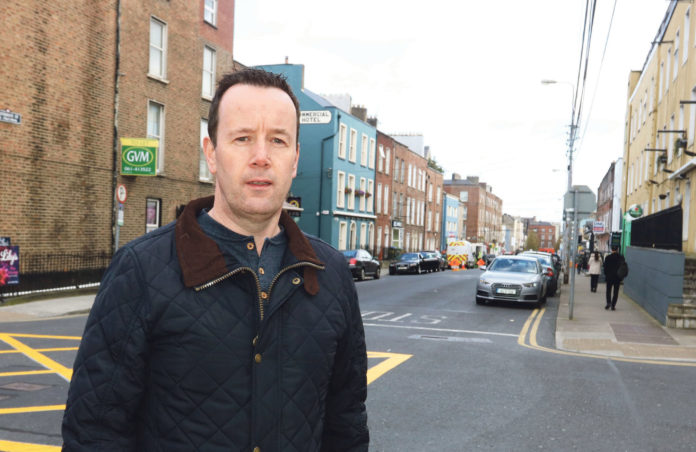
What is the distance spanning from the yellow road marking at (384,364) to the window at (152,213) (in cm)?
1390

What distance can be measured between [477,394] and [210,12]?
72.1 feet

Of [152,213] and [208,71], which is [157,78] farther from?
[152,213]

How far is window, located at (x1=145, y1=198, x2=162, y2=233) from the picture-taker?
68.5 ft

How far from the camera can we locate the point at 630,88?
38812 millimetres

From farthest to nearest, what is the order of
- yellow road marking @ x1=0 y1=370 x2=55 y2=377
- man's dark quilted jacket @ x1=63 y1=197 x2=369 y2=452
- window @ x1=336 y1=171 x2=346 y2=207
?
window @ x1=336 y1=171 x2=346 y2=207 → yellow road marking @ x1=0 y1=370 x2=55 y2=377 → man's dark quilted jacket @ x1=63 y1=197 x2=369 y2=452

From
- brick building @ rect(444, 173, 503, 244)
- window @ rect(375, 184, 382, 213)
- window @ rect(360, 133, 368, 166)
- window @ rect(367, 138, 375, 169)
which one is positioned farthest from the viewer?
brick building @ rect(444, 173, 503, 244)

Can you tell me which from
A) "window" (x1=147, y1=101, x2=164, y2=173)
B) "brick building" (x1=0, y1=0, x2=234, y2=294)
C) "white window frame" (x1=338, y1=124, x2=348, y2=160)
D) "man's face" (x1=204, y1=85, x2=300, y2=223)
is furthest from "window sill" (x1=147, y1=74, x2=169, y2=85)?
"man's face" (x1=204, y1=85, x2=300, y2=223)

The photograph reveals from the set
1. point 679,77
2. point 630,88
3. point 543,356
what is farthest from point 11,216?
point 630,88

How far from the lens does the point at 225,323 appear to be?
186cm

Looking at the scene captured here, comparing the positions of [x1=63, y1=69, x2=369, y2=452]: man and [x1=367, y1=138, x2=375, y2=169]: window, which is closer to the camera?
[x1=63, y1=69, x2=369, y2=452]: man

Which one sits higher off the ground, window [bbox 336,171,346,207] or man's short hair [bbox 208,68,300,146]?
window [bbox 336,171,346,207]

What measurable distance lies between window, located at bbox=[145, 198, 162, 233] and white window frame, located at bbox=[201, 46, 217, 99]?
17.3 feet

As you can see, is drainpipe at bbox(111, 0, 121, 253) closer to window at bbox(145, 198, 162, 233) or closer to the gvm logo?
the gvm logo

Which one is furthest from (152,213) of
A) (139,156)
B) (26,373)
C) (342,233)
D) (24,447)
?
(342,233)
